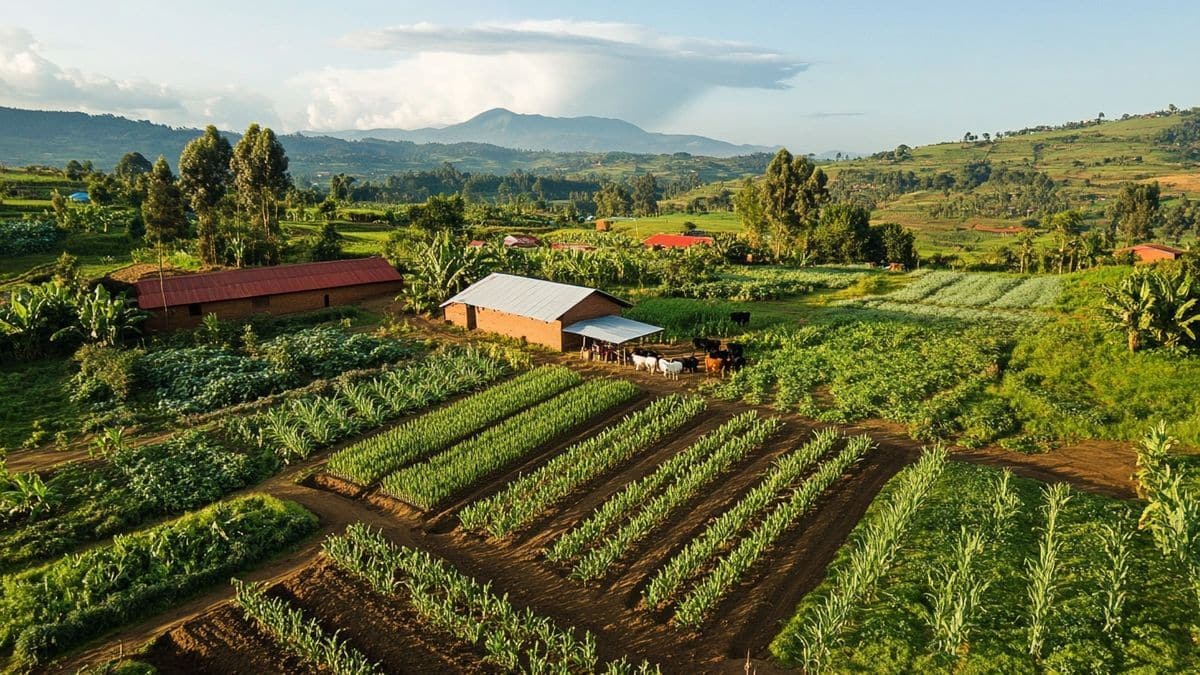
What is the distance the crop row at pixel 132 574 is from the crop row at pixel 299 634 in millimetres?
1383

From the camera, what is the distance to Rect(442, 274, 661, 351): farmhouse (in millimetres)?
28125

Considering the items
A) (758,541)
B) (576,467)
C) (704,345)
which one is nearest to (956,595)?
(758,541)

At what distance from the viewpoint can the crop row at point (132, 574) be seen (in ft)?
37.5

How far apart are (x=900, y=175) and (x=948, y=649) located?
17580 centimetres

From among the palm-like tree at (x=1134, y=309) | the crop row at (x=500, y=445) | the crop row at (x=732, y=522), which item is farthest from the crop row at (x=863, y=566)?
the palm-like tree at (x=1134, y=309)

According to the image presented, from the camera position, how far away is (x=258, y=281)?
34906 mm

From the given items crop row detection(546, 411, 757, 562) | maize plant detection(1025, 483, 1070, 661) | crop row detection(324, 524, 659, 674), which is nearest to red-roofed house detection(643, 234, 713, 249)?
crop row detection(546, 411, 757, 562)

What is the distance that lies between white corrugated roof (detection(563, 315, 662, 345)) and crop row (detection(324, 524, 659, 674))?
1455 cm

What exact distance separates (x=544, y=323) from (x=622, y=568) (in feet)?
55.0

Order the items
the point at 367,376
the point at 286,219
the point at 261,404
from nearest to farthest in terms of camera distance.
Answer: the point at 261,404, the point at 367,376, the point at 286,219

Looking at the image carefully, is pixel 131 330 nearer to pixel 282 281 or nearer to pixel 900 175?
pixel 282 281

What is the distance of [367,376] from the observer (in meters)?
24.9

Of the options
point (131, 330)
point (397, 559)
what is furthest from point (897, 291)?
point (131, 330)

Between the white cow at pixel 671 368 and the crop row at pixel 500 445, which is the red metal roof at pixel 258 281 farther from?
the white cow at pixel 671 368
